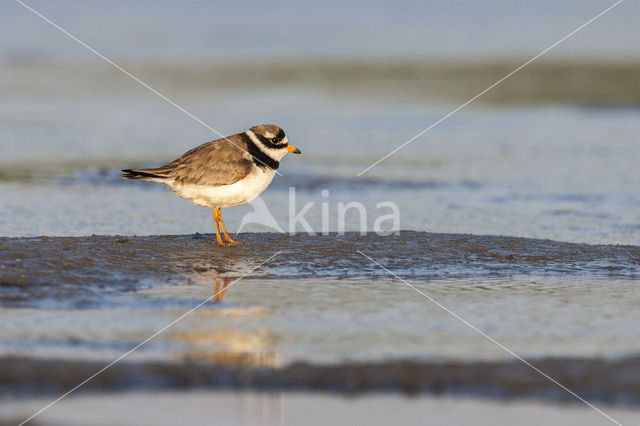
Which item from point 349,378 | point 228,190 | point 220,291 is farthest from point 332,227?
point 349,378

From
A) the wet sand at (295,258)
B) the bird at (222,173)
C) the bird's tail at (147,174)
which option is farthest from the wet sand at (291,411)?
the bird's tail at (147,174)

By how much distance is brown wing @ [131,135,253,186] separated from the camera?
10.4 meters

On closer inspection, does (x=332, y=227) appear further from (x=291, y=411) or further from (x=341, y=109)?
(x=341, y=109)

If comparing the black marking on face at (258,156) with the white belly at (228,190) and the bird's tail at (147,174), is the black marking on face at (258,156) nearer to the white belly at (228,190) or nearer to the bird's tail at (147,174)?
the white belly at (228,190)

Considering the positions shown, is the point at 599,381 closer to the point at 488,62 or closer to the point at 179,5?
the point at 488,62

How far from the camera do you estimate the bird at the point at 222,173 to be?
1040 cm

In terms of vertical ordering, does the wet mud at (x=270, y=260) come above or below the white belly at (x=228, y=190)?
below

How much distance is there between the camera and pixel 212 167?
1048cm

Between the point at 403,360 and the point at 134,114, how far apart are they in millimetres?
16617

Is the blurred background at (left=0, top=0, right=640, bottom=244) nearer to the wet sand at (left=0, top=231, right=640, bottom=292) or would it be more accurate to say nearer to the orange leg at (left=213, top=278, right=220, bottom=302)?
the wet sand at (left=0, top=231, right=640, bottom=292)

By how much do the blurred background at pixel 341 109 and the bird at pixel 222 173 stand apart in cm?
119

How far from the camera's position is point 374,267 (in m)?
9.53

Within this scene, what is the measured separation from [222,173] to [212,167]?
147 mm

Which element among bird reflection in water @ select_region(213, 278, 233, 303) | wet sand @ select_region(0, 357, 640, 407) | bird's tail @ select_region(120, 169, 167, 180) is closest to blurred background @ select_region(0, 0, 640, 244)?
bird's tail @ select_region(120, 169, 167, 180)
